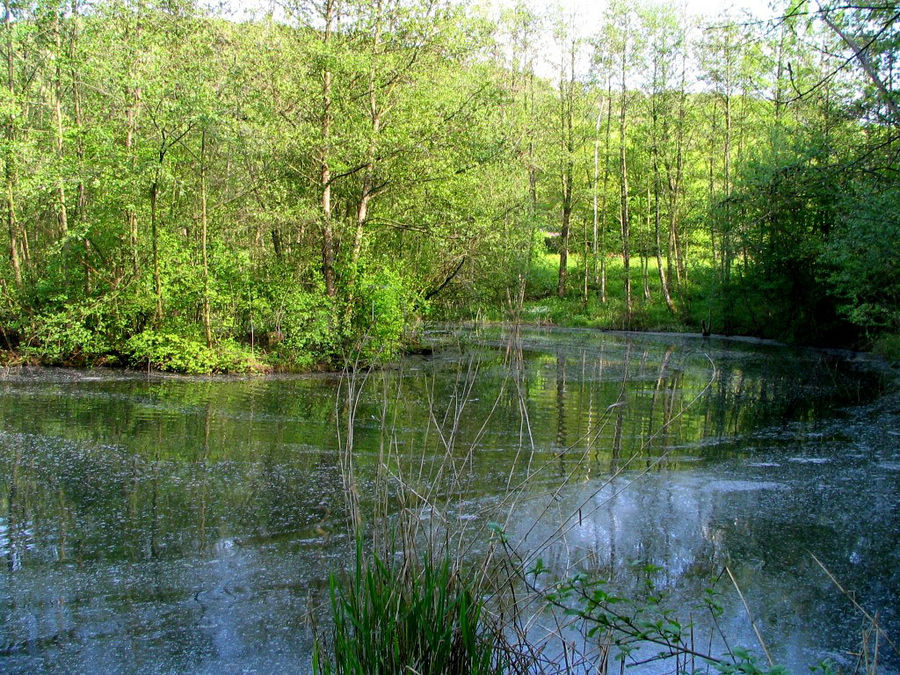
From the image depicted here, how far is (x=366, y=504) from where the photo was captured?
268 inches

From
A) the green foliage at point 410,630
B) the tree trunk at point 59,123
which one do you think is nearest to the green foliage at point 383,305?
the tree trunk at point 59,123

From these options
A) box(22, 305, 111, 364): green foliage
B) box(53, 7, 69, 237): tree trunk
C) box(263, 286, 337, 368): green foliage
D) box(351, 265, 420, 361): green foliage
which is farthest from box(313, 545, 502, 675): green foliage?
box(53, 7, 69, 237): tree trunk

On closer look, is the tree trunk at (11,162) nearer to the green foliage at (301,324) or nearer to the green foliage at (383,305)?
the green foliage at (301,324)

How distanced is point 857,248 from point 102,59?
14.7 m

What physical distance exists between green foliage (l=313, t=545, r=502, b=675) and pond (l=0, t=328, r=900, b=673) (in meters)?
0.27

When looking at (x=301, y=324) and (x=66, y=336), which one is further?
(x=301, y=324)

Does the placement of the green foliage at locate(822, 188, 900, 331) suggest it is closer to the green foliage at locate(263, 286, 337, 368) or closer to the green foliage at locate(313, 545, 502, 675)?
the green foliage at locate(313, 545, 502, 675)

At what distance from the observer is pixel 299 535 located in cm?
601

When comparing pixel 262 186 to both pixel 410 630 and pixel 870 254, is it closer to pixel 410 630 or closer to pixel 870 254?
pixel 870 254

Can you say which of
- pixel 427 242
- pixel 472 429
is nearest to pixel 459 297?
pixel 427 242

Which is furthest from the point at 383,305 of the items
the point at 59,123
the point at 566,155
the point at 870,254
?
the point at 566,155

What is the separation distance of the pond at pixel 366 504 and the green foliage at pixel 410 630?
0.27 meters

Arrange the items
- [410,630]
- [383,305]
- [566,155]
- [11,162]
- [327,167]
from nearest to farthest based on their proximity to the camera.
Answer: [410,630] → [11,162] → [383,305] → [327,167] → [566,155]

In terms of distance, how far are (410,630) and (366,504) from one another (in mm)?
3993
